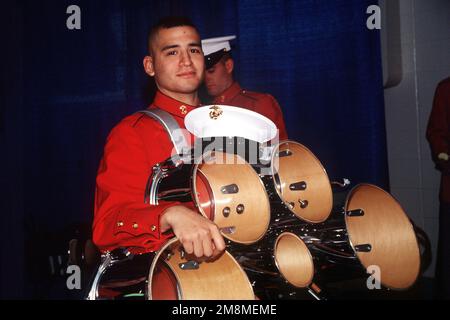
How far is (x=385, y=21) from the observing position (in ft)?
9.18

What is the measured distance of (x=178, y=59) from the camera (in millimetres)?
1460

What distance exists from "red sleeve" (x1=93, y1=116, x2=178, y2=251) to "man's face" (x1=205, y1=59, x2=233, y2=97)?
790mm

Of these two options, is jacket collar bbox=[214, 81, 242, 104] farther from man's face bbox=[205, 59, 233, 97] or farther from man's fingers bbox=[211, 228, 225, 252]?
man's fingers bbox=[211, 228, 225, 252]

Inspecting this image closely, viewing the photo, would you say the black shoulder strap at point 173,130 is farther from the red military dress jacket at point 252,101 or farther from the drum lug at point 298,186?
the red military dress jacket at point 252,101

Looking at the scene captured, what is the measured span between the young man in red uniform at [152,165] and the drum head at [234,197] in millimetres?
63

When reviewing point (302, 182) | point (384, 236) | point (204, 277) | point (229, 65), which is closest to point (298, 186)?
point (302, 182)

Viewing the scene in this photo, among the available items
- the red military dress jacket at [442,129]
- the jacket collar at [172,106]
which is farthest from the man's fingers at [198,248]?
the red military dress jacket at [442,129]

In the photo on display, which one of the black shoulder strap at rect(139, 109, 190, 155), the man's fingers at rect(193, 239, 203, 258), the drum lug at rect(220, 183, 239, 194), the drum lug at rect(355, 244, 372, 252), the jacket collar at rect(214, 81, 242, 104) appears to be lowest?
the drum lug at rect(355, 244, 372, 252)

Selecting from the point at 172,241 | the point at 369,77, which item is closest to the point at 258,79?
the point at 369,77

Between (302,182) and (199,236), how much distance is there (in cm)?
46

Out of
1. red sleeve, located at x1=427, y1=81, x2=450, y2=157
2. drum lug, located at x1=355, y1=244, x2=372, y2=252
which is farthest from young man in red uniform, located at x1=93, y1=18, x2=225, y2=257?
red sleeve, located at x1=427, y1=81, x2=450, y2=157

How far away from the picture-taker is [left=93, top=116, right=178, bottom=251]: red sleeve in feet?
3.59

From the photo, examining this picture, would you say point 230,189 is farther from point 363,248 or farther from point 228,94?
point 228,94
